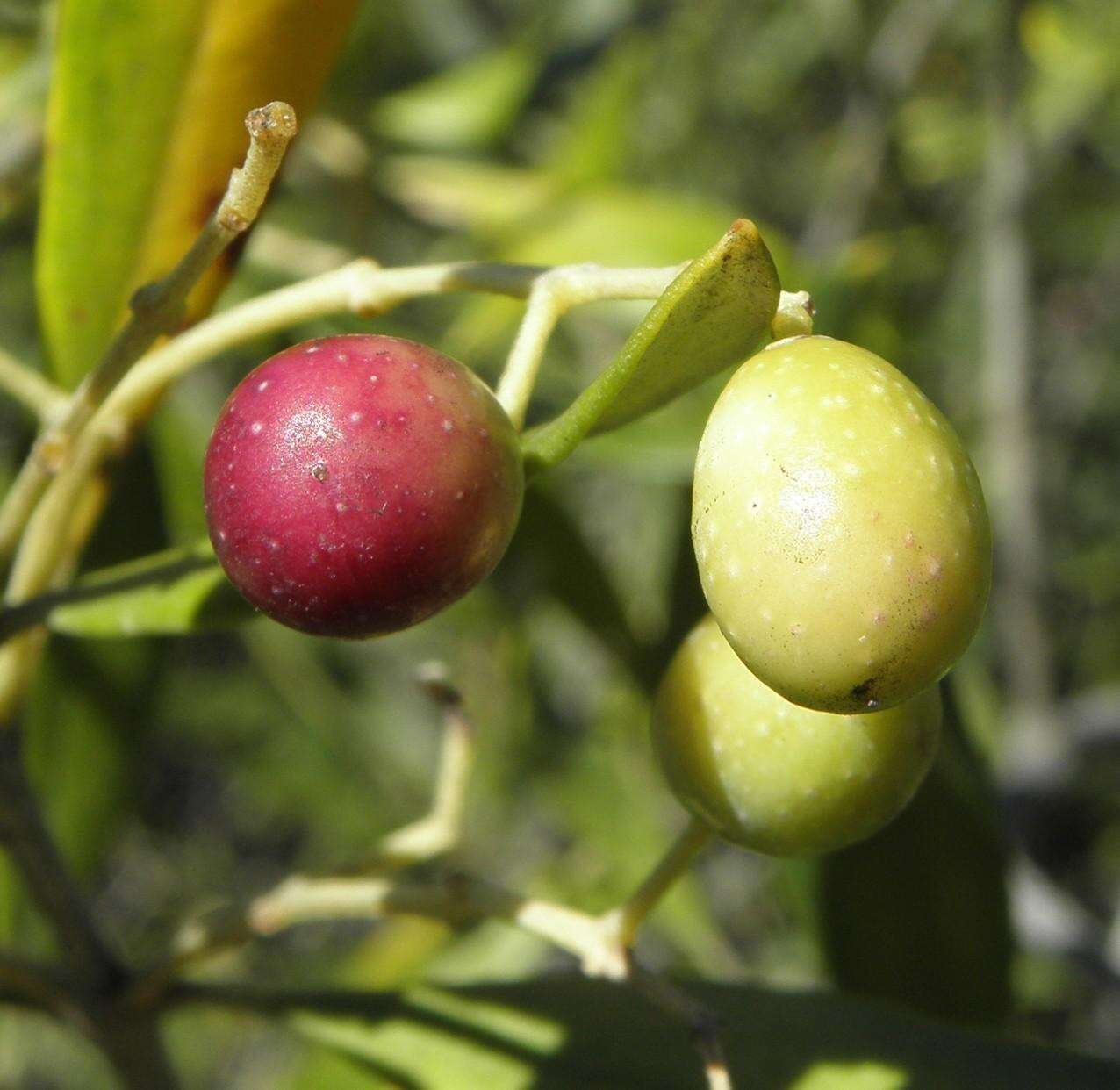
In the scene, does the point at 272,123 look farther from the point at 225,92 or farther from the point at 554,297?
the point at 225,92

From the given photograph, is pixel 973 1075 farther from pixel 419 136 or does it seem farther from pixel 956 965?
pixel 419 136

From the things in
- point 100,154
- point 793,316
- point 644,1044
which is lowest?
Result: point 644,1044

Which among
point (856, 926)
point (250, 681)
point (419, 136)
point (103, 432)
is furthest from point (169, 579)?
point (250, 681)

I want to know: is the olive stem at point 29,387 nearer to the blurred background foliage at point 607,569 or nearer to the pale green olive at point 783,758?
the blurred background foliage at point 607,569

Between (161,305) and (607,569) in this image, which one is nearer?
(161,305)

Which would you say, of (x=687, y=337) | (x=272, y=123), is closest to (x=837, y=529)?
(x=687, y=337)
